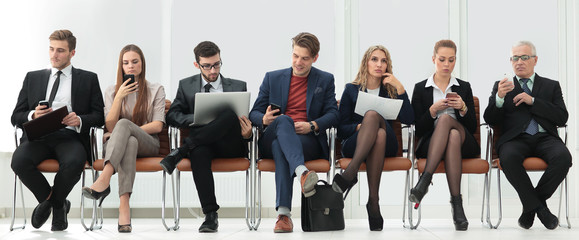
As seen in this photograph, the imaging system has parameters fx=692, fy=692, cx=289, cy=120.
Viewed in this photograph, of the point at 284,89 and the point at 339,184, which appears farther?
the point at 284,89

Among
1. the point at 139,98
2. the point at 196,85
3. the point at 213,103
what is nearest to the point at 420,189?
the point at 213,103

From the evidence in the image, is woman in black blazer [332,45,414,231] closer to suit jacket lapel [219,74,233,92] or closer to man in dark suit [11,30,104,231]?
suit jacket lapel [219,74,233,92]

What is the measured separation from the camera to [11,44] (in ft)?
20.6

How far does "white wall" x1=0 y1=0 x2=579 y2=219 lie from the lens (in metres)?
6.15

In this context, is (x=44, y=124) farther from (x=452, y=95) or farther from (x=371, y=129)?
(x=452, y=95)

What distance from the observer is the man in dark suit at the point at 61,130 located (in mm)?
4117

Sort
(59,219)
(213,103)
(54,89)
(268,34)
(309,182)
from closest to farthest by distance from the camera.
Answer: (309,182), (213,103), (59,219), (54,89), (268,34)

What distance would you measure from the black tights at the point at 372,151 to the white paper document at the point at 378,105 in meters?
0.09

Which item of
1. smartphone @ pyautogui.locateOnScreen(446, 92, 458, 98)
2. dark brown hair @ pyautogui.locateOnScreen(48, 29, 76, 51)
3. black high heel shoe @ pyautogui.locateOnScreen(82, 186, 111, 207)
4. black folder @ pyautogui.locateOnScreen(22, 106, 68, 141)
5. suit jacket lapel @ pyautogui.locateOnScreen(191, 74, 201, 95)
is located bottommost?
black high heel shoe @ pyautogui.locateOnScreen(82, 186, 111, 207)

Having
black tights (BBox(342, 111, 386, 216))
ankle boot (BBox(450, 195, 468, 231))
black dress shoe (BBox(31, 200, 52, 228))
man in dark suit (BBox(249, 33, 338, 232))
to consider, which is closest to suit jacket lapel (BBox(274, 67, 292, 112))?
man in dark suit (BBox(249, 33, 338, 232))

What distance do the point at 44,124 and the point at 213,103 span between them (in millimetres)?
1009

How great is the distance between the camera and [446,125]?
13.3ft

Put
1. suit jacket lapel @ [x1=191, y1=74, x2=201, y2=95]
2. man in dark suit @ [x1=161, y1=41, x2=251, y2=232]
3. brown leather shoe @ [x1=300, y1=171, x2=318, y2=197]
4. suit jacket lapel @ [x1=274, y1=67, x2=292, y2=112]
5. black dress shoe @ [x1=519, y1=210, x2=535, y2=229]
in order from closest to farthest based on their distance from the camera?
1. brown leather shoe @ [x1=300, y1=171, x2=318, y2=197]
2. man in dark suit @ [x1=161, y1=41, x2=251, y2=232]
3. black dress shoe @ [x1=519, y1=210, x2=535, y2=229]
4. suit jacket lapel @ [x1=274, y1=67, x2=292, y2=112]
5. suit jacket lapel @ [x1=191, y1=74, x2=201, y2=95]

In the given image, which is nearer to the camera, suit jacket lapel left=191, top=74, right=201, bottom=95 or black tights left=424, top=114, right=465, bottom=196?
black tights left=424, top=114, right=465, bottom=196
